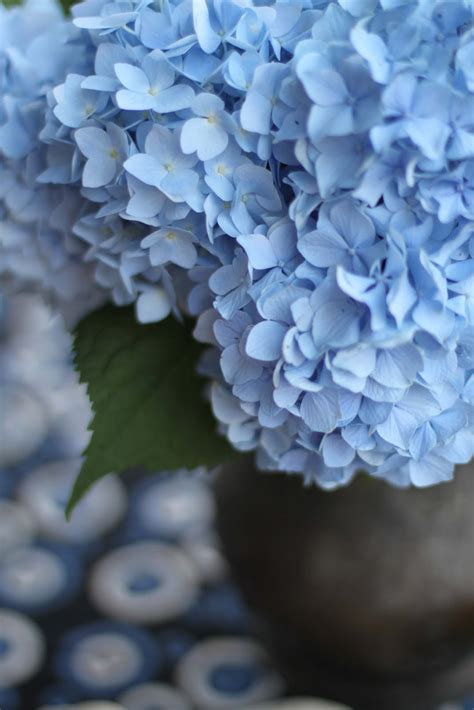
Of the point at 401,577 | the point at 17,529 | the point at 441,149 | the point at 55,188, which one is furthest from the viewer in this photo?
the point at 17,529

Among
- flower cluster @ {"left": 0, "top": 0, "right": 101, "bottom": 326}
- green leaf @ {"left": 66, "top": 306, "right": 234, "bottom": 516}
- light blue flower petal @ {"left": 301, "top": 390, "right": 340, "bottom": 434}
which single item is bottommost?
green leaf @ {"left": 66, "top": 306, "right": 234, "bottom": 516}

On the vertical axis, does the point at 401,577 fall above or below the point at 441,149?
below

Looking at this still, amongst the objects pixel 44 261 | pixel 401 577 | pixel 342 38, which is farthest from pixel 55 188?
pixel 401 577

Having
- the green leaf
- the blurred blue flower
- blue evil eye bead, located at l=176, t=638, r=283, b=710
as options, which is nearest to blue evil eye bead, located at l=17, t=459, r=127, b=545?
blue evil eye bead, located at l=176, t=638, r=283, b=710

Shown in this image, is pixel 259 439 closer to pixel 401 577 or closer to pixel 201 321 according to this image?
pixel 201 321

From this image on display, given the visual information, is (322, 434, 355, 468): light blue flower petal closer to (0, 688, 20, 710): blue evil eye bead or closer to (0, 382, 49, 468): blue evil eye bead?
(0, 688, 20, 710): blue evil eye bead
